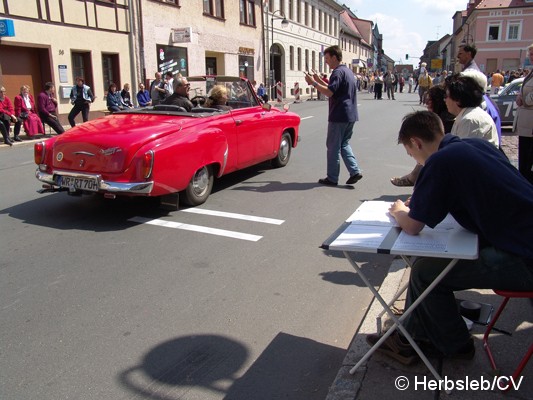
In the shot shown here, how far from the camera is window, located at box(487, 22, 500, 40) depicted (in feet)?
192

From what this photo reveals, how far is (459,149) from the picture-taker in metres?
2.36

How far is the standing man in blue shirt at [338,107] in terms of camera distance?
7098mm

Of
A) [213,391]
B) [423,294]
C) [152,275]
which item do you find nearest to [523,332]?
[423,294]

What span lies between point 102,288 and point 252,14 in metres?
31.4

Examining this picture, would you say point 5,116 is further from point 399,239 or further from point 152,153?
point 399,239

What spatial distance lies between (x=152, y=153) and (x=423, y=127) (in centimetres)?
330

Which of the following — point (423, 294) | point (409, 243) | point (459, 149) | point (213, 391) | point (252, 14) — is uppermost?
point (252, 14)

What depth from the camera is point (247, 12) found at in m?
31.6

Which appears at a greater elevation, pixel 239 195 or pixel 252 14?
pixel 252 14

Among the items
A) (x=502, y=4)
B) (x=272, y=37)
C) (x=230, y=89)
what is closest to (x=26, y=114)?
(x=230, y=89)

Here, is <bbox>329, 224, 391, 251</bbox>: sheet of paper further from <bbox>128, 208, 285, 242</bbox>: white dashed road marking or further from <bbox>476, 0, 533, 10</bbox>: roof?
<bbox>476, 0, 533, 10</bbox>: roof

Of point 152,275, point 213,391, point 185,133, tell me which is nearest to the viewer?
point 213,391

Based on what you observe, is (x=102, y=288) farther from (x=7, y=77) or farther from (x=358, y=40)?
(x=358, y=40)

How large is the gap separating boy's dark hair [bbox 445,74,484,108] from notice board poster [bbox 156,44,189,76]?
20.8m
